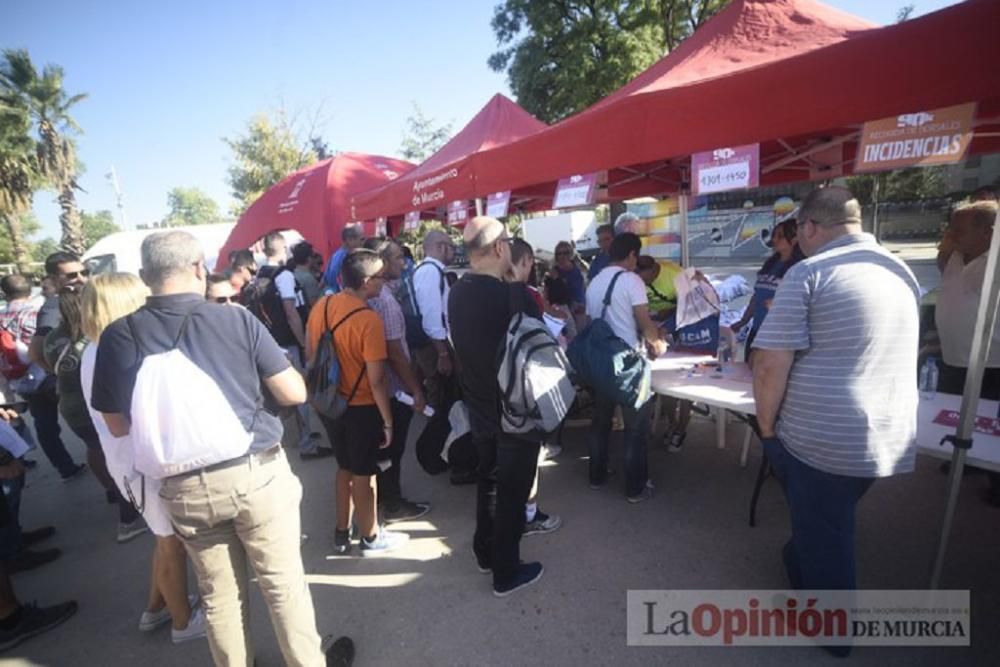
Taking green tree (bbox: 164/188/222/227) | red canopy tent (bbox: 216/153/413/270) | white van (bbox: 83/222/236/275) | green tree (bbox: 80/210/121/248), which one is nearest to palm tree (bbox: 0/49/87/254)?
white van (bbox: 83/222/236/275)

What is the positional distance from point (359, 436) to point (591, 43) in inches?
581

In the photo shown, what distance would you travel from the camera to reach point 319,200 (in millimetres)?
6711

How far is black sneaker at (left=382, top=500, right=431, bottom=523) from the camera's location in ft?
10.5

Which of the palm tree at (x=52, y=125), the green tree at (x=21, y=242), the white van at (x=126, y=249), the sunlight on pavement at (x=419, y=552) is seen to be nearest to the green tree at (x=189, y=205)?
the green tree at (x=21, y=242)

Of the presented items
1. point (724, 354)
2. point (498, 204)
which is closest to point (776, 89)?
point (724, 354)

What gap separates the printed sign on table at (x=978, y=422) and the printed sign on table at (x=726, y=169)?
1.42 m

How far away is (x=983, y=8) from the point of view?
5.43ft

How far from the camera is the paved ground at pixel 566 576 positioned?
83.4 inches

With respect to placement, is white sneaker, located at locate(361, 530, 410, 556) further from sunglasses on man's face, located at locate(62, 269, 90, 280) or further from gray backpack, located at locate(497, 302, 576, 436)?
sunglasses on man's face, located at locate(62, 269, 90, 280)

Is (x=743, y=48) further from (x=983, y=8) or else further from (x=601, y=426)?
(x=601, y=426)

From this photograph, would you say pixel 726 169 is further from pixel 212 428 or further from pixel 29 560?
pixel 29 560

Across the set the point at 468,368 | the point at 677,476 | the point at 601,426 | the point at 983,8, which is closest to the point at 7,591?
the point at 468,368

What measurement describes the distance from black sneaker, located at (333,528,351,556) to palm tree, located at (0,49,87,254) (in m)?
23.6

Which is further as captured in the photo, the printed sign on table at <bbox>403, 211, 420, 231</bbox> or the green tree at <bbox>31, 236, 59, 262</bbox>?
the green tree at <bbox>31, 236, 59, 262</bbox>
